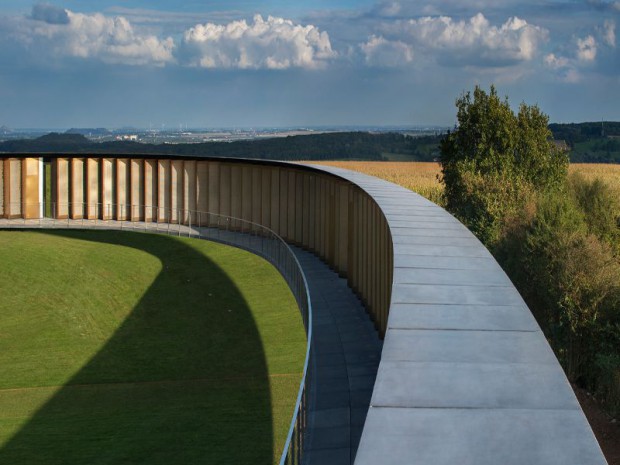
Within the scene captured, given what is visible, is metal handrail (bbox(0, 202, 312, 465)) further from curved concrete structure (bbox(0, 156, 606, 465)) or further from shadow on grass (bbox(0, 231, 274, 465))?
curved concrete structure (bbox(0, 156, 606, 465))

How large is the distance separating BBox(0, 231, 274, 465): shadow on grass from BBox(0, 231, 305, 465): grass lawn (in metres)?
0.04

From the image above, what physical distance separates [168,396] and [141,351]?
11.0 ft

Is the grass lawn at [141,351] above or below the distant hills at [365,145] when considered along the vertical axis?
below

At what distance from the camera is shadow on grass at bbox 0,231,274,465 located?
13.8 metres

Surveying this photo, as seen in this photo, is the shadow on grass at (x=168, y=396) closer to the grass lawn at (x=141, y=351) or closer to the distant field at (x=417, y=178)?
the grass lawn at (x=141, y=351)

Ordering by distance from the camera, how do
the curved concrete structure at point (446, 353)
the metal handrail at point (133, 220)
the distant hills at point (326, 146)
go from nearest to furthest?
the curved concrete structure at point (446, 353)
the metal handrail at point (133, 220)
the distant hills at point (326, 146)

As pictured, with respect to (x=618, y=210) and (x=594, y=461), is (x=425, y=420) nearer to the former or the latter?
(x=594, y=461)

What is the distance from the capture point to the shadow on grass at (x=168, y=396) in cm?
1379

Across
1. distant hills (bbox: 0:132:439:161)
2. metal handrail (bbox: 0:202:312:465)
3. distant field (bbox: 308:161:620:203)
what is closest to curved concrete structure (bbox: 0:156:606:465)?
metal handrail (bbox: 0:202:312:465)

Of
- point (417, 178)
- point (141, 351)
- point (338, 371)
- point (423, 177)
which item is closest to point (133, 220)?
point (141, 351)

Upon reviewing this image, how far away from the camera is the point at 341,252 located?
18.8 metres

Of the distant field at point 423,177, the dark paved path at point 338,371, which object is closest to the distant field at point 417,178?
the distant field at point 423,177

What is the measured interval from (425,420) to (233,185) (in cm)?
2489

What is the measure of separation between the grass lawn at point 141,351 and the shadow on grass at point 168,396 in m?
0.04
